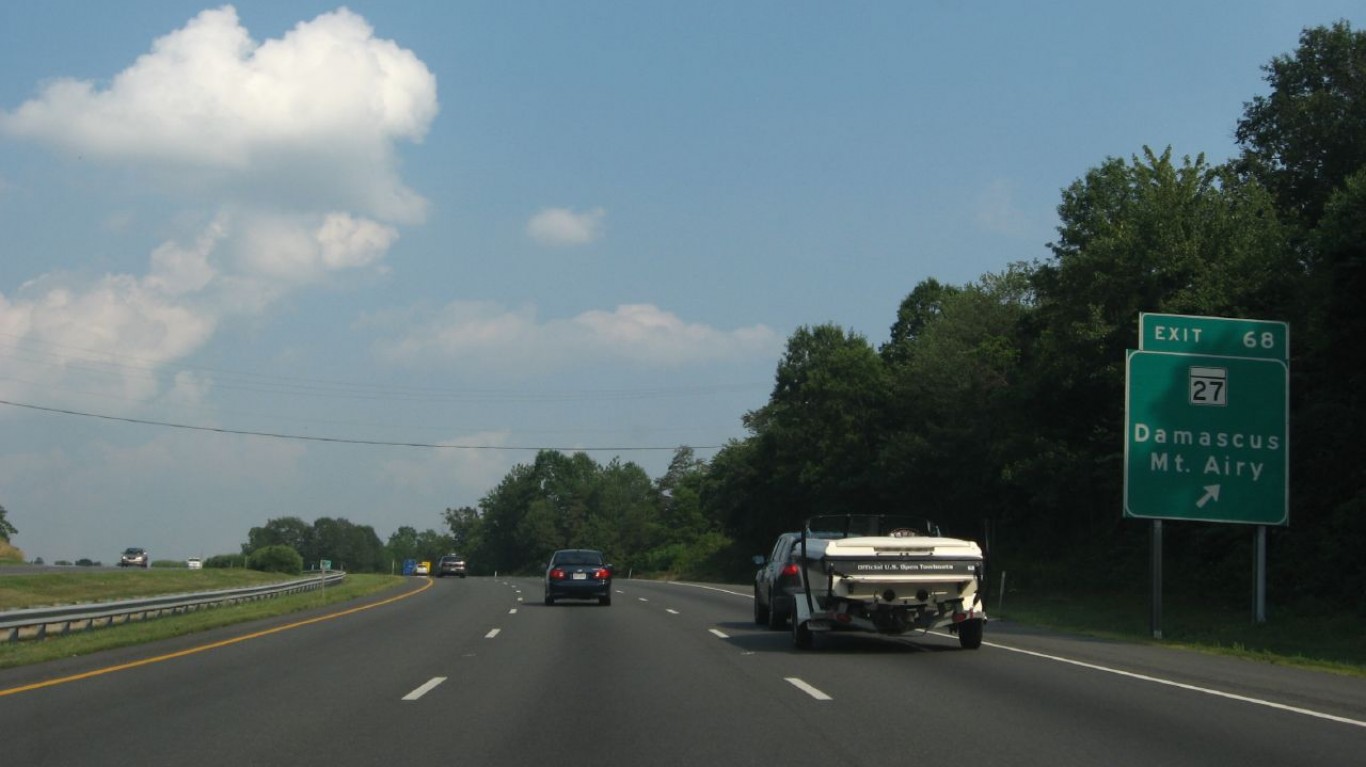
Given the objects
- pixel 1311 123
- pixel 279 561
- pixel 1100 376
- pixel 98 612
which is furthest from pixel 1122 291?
pixel 279 561

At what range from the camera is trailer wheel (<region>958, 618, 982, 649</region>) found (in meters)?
17.8

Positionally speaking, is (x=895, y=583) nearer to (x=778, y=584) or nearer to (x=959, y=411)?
(x=778, y=584)

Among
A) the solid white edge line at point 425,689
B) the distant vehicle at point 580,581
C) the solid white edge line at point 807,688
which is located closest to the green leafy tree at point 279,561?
the distant vehicle at point 580,581

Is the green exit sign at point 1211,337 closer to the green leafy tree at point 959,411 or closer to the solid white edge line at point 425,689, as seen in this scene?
the solid white edge line at point 425,689

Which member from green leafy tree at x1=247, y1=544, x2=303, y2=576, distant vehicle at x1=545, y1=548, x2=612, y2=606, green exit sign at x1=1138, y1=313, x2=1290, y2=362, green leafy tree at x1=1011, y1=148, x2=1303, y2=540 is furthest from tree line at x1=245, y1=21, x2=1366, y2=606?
green leafy tree at x1=247, y1=544, x2=303, y2=576

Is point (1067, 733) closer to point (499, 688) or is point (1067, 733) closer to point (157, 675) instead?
point (499, 688)

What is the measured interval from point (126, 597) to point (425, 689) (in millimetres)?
30761

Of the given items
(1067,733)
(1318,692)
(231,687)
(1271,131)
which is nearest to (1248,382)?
(1318,692)

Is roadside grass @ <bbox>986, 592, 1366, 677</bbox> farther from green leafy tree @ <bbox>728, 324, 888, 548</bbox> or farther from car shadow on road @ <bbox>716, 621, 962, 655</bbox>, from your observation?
green leafy tree @ <bbox>728, 324, 888, 548</bbox>

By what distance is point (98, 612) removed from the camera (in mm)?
23312

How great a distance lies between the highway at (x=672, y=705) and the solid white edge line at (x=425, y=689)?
0.04 m

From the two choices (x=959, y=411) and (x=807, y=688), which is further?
(x=959, y=411)

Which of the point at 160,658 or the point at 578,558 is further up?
the point at 578,558

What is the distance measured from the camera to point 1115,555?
43.0 m
